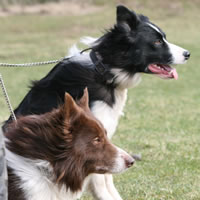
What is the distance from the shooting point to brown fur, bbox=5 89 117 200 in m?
3.88

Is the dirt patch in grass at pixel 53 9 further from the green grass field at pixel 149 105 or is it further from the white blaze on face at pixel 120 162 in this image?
the white blaze on face at pixel 120 162

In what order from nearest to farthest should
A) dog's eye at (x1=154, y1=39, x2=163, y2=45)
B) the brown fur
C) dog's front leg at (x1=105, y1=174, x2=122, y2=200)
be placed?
the brown fur
dog's front leg at (x1=105, y1=174, x2=122, y2=200)
dog's eye at (x1=154, y1=39, x2=163, y2=45)

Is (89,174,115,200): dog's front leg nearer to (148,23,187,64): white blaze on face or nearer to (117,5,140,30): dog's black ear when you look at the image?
(148,23,187,64): white blaze on face

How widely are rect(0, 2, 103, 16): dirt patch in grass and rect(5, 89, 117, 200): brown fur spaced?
3306 cm

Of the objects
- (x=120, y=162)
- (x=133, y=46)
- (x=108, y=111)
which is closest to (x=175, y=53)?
(x=133, y=46)

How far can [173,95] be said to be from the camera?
14.0m

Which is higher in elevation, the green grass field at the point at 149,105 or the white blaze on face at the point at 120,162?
the white blaze on face at the point at 120,162

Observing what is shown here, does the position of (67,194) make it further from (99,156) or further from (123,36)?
(123,36)

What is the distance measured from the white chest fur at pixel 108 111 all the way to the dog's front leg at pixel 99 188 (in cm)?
52

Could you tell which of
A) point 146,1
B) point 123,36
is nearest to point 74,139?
point 123,36

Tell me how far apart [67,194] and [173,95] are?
10235mm

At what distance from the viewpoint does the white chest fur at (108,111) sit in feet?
17.5

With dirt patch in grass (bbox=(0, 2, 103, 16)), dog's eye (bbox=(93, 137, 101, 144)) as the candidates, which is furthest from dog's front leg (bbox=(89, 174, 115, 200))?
dirt patch in grass (bbox=(0, 2, 103, 16))

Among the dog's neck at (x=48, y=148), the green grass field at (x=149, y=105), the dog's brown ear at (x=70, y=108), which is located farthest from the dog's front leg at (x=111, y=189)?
the dog's brown ear at (x=70, y=108)
